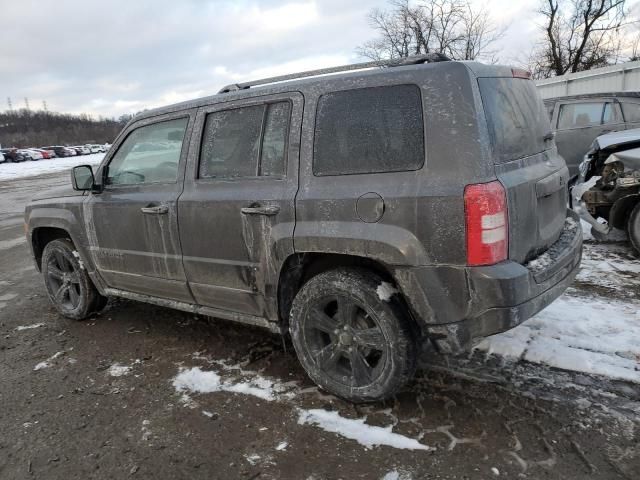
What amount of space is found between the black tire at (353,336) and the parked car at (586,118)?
22.2 feet

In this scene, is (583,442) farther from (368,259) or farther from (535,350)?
(368,259)

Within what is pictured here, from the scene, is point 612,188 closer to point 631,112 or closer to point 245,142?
point 631,112

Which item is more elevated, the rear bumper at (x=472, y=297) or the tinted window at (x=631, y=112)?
the tinted window at (x=631, y=112)

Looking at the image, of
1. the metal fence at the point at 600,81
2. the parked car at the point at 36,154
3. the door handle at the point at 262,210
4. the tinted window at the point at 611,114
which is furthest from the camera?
the parked car at the point at 36,154

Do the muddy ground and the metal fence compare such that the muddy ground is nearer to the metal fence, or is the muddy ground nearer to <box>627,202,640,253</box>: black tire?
<box>627,202,640,253</box>: black tire

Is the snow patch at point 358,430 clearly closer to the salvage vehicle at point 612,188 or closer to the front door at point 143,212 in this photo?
the front door at point 143,212

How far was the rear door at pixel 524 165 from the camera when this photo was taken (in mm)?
2553

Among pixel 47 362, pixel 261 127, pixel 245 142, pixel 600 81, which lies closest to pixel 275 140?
pixel 261 127

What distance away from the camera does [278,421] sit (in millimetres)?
2895

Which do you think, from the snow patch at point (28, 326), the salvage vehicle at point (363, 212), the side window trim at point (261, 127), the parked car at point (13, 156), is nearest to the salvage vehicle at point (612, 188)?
the salvage vehicle at point (363, 212)

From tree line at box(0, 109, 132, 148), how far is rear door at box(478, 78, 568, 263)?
8588 centimetres

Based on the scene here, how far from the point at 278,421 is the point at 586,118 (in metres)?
8.11

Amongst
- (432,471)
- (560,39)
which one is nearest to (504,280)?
(432,471)

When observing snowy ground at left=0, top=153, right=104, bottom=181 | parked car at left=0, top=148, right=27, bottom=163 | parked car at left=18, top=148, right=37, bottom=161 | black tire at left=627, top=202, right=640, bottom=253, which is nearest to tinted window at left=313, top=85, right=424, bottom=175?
black tire at left=627, top=202, right=640, bottom=253
